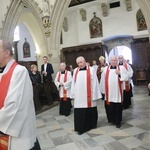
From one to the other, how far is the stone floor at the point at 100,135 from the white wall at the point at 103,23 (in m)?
7.87

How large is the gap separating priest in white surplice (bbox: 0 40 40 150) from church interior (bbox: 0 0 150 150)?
1.94 meters

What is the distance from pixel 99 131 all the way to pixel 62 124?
1149 mm

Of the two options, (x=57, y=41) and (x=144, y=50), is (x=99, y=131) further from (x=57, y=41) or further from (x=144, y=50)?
(x=144, y=50)

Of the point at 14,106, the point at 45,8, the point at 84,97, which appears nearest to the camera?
the point at 14,106

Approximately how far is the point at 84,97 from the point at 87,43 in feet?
31.5

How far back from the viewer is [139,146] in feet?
11.1

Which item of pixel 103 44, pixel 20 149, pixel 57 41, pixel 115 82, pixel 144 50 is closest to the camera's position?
pixel 20 149

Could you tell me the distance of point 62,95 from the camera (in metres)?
6.29

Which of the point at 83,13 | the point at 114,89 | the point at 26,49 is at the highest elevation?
the point at 83,13

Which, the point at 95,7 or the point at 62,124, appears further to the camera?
the point at 95,7

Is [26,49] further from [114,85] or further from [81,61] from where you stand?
[114,85]

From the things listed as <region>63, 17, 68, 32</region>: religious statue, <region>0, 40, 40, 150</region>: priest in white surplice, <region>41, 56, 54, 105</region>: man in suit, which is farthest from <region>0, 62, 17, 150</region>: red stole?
<region>63, 17, 68, 32</region>: religious statue

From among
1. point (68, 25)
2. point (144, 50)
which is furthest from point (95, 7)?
point (144, 50)

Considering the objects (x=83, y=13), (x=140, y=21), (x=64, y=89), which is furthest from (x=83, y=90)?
(x=83, y=13)
